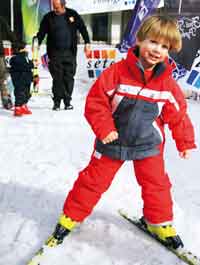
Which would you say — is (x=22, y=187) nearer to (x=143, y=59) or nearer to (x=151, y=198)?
(x=151, y=198)

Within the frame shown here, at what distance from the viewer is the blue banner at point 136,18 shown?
337 inches

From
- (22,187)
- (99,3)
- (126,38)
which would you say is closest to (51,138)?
(22,187)

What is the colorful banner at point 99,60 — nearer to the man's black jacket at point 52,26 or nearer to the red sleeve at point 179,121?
the man's black jacket at point 52,26

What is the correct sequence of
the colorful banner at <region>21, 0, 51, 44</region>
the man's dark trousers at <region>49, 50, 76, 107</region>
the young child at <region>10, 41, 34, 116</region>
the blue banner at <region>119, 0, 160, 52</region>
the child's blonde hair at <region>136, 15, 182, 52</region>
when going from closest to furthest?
the child's blonde hair at <region>136, 15, 182, 52</region> < the young child at <region>10, 41, 34, 116</region> < the man's dark trousers at <region>49, 50, 76, 107</region> < the blue banner at <region>119, 0, 160, 52</region> < the colorful banner at <region>21, 0, 51, 44</region>

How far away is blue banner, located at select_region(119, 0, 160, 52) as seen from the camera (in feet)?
28.1

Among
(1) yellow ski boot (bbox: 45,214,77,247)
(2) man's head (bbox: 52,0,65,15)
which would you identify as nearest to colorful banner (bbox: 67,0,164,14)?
(2) man's head (bbox: 52,0,65,15)

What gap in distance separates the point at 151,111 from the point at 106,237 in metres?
0.89

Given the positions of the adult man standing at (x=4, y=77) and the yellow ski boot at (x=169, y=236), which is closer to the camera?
the yellow ski boot at (x=169, y=236)

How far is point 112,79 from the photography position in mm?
2330

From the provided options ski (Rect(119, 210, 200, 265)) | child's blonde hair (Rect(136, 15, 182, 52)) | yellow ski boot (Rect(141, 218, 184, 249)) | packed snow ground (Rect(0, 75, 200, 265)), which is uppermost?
child's blonde hair (Rect(136, 15, 182, 52))

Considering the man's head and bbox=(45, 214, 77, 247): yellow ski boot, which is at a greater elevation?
the man's head

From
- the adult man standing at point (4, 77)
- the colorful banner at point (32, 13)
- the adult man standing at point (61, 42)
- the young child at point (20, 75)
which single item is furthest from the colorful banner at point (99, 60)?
the young child at point (20, 75)

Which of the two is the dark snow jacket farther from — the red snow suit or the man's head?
the man's head

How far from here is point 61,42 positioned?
618 cm
